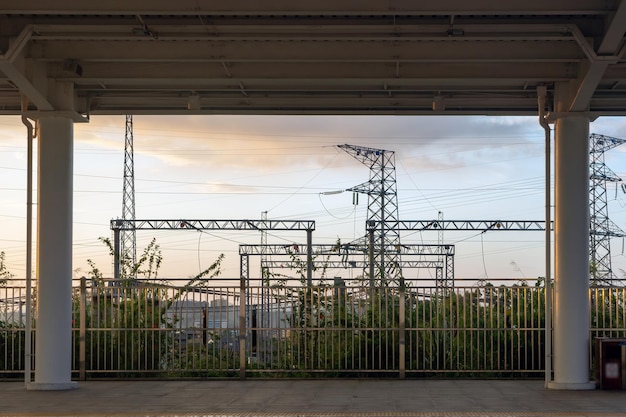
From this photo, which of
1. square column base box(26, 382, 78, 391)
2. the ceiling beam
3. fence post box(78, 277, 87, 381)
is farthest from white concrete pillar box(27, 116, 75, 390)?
the ceiling beam

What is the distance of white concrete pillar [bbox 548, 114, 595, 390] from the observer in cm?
1391

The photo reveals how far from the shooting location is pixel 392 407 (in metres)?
12.1

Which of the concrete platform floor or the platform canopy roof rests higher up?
the platform canopy roof

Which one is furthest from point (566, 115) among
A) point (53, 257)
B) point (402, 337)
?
point (53, 257)

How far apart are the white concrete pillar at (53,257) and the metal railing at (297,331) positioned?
173 centimetres

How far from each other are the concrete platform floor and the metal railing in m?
0.56

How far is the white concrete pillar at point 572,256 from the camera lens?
13906 mm

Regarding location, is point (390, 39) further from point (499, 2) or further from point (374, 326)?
point (374, 326)

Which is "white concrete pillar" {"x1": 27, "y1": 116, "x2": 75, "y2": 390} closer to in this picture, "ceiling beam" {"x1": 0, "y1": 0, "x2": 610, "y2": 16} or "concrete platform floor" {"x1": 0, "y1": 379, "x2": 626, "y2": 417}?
"concrete platform floor" {"x1": 0, "y1": 379, "x2": 626, "y2": 417}

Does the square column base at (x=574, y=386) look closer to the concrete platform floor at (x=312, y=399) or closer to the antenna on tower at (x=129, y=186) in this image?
the concrete platform floor at (x=312, y=399)

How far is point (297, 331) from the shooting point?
15953 millimetres

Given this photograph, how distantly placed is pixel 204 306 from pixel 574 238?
6.92 m

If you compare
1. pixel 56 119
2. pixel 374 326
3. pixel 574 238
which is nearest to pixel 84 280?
pixel 56 119

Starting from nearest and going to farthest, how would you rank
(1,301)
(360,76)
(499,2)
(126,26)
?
(499,2) → (126,26) → (360,76) → (1,301)
